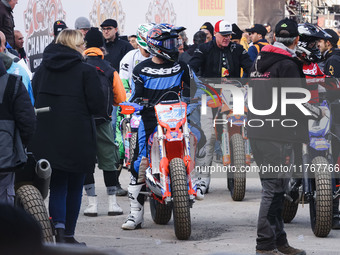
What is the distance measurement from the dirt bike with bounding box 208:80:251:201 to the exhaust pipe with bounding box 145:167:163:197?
228cm

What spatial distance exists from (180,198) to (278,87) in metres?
1.40

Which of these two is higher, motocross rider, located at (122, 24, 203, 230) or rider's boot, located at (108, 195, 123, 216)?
motocross rider, located at (122, 24, 203, 230)

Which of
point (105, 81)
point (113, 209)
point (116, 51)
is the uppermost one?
point (105, 81)

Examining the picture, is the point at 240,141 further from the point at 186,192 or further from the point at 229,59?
the point at 186,192

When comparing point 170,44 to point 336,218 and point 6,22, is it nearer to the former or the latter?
point 336,218

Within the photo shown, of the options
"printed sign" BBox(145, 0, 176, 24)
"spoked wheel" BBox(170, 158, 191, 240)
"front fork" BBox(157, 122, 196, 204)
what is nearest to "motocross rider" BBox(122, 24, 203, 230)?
"front fork" BBox(157, 122, 196, 204)

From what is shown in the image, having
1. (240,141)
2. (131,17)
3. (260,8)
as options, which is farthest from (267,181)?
(260,8)

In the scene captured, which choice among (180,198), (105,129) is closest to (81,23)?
(105,129)

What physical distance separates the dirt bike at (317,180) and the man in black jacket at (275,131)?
688 mm

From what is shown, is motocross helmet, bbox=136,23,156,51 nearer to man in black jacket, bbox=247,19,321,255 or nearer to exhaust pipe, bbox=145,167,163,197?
exhaust pipe, bbox=145,167,163,197

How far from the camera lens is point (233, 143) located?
370 inches

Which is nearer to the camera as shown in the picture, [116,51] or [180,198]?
[180,198]

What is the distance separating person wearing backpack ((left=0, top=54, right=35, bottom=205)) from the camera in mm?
4969

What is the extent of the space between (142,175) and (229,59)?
339 centimetres
